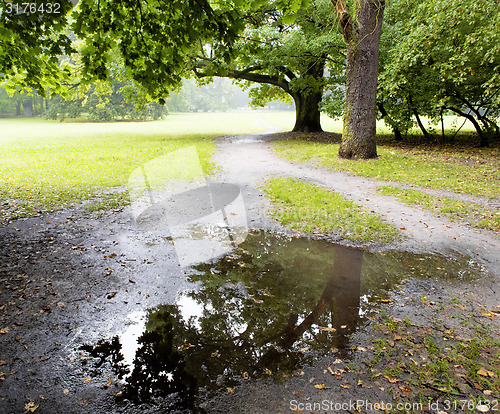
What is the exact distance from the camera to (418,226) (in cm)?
640

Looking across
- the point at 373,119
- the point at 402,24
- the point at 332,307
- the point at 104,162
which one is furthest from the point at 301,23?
the point at 332,307

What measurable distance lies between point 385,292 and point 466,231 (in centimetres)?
308

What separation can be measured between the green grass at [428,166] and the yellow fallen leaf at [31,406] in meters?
9.53

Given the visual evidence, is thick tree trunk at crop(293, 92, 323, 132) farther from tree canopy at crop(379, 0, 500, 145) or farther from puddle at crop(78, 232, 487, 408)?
puddle at crop(78, 232, 487, 408)

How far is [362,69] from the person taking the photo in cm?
1144

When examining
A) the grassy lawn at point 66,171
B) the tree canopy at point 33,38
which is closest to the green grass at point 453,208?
the grassy lawn at point 66,171

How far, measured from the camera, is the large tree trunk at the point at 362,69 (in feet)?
36.9

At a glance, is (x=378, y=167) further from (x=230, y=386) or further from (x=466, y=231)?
(x=230, y=386)

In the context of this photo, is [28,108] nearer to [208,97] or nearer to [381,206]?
[208,97]

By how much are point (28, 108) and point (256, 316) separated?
68.4 meters

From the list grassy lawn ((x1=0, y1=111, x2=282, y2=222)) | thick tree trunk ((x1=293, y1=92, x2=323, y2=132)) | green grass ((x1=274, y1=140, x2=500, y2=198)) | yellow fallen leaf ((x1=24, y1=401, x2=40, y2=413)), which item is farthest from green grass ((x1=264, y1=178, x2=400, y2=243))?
thick tree trunk ((x1=293, y1=92, x2=323, y2=132))

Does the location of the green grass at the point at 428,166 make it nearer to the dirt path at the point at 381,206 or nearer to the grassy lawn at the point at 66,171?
the dirt path at the point at 381,206

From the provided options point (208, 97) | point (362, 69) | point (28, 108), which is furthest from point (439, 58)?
point (208, 97)

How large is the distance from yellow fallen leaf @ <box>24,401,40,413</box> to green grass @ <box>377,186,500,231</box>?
733cm
